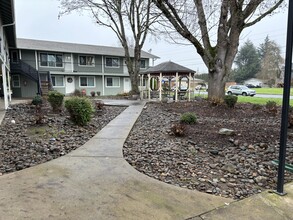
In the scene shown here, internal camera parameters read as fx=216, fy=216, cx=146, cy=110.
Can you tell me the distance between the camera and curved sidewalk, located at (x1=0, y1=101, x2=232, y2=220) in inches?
96.1

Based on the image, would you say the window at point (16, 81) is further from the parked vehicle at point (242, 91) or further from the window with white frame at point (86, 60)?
the parked vehicle at point (242, 91)

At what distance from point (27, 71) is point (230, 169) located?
68.5 ft

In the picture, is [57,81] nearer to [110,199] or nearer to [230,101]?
[230,101]

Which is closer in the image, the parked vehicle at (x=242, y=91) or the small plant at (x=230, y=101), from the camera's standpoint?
the small plant at (x=230, y=101)

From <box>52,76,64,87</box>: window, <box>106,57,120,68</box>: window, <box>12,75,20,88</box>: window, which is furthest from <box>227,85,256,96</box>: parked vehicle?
<box>12,75,20,88</box>: window

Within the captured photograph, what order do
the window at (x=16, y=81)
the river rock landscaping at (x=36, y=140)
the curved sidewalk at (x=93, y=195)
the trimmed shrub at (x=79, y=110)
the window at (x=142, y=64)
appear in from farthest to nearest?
the window at (x=142, y=64), the window at (x=16, y=81), the trimmed shrub at (x=79, y=110), the river rock landscaping at (x=36, y=140), the curved sidewalk at (x=93, y=195)

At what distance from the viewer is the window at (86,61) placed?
81.8 ft

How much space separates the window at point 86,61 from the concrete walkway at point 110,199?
22.9m

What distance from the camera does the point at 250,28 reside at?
11.6m

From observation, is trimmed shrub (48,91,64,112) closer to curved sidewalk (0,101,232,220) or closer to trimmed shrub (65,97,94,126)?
trimmed shrub (65,97,94,126)

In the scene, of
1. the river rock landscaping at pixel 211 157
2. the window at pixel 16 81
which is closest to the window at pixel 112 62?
the window at pixel 16 81

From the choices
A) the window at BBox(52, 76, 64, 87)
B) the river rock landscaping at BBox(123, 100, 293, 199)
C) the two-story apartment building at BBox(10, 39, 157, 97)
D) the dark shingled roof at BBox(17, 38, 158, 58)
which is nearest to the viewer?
the river rock landscaping at BBox(123, 100, 293, 199)

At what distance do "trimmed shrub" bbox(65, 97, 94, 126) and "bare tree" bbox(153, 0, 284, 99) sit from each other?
6178mm

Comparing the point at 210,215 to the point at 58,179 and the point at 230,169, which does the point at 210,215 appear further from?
the point at 58,179
